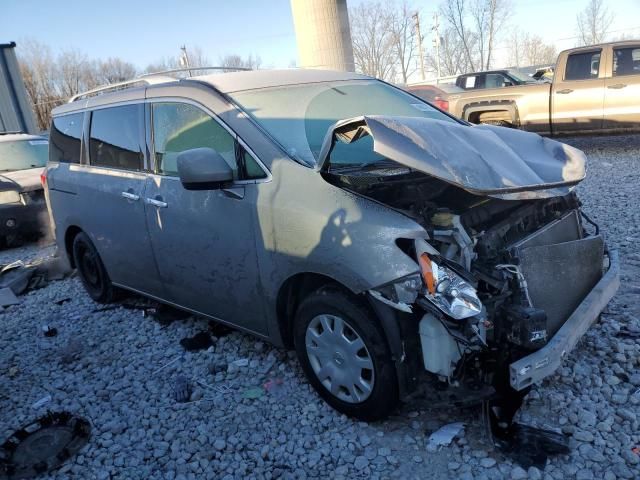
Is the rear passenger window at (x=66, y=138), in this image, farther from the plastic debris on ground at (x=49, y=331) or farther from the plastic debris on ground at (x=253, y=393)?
the plastic debris on ground at (x=253, y=393)

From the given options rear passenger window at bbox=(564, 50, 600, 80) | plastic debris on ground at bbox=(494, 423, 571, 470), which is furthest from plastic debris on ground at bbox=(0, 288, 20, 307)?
rear passenger window at bbox=(564, 50, 600, 80)

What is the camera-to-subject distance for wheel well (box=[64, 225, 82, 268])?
517 centimetres

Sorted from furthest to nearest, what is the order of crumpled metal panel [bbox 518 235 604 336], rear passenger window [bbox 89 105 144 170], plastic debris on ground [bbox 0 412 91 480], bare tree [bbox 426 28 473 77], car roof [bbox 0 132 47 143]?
bare tree [bbox 426 28 473 77] → car roof [bbox 0 132 47 143] → rear passenger window [bbox 89 105 144 170] → plastic debris on ground [bbox 0 412 91 480] → crumpled metal panel [bbox 518 235 604 336]

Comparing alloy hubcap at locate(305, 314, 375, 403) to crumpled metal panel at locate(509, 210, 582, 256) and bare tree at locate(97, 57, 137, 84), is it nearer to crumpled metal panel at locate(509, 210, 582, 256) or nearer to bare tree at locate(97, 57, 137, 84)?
crumpled metal panel at locate(509, 210, 582, 256)

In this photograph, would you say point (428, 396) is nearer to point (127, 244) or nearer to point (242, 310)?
point (242, 310)

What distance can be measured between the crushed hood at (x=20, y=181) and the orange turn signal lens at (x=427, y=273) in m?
7.17

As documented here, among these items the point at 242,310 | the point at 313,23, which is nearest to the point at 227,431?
the point at 242,310

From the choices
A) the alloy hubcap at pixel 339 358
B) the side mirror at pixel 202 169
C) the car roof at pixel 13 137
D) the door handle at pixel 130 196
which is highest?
the car roof at pixel 13 137

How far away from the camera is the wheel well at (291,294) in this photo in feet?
9.77

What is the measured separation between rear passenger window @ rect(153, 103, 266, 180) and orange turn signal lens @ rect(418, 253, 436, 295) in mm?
1137

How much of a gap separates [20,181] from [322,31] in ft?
29.6

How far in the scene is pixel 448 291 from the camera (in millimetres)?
2451

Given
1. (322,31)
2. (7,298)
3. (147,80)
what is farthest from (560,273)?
(322,31)

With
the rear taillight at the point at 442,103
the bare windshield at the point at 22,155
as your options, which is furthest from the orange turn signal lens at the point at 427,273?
the rear taillight at the point at 442,103
